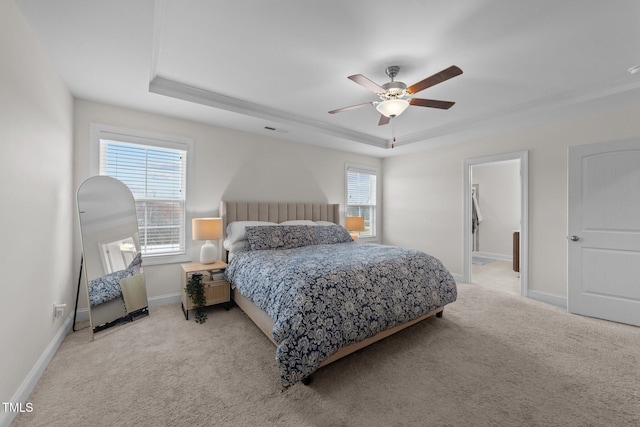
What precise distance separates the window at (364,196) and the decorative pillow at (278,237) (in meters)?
1.93

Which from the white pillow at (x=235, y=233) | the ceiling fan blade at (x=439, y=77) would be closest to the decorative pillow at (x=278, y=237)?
the white pillow at (x=235, y=233)

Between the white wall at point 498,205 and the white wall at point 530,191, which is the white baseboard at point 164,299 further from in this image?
the white wall at point 498,205

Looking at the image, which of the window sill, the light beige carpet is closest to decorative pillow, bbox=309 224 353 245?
the light beige carpet

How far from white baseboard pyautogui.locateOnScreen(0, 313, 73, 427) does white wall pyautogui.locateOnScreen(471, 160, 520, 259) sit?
7784 mm

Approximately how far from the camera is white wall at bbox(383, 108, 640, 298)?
343 centimetres

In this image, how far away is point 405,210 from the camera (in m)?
5.54

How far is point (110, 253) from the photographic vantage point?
2.81 metres

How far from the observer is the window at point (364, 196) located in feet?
18.2

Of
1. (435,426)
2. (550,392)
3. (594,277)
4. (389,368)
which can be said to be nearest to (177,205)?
(389,368)

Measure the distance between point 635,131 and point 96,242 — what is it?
606 centimetres

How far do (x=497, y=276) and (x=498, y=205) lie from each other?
2538 mm

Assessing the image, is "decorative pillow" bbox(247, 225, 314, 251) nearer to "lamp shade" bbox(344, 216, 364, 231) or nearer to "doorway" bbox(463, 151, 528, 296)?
"lamp shade" bbox(344, 216, 364, 231)

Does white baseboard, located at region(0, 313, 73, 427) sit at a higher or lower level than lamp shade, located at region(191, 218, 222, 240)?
lower

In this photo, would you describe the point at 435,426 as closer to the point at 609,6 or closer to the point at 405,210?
the point at 609,6
